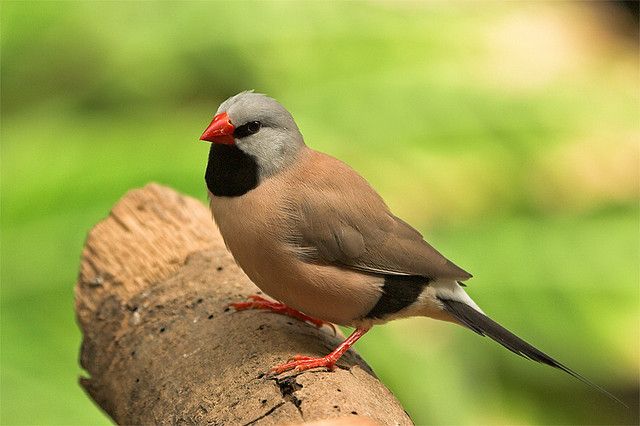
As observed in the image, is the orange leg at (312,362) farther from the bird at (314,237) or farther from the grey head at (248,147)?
the grey head at (248,147)

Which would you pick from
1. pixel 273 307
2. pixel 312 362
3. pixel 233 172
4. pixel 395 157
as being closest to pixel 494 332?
pixel 312 362

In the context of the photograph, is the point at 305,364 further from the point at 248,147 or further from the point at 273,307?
the point at 248,147

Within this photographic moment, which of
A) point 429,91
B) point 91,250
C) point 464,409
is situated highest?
point 429,91

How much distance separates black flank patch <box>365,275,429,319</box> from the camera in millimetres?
2342

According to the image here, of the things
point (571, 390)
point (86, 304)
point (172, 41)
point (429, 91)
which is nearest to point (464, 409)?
point (571, 390)

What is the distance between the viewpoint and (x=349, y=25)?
15.2 feet

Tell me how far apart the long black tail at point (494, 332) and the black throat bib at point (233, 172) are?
0.56 meters

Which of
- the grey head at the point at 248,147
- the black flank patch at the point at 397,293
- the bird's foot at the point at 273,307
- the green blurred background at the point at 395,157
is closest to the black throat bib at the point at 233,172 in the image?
the grey head at the point at 248,147

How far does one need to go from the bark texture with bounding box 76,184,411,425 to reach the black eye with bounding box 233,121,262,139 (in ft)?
1.47

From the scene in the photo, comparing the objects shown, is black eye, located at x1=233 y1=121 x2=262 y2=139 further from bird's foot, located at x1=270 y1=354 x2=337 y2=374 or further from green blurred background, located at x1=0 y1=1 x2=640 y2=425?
green blurred background, located at x1=0 y1=1 x2=640 y2=425

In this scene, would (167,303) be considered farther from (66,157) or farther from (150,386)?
(66,157)

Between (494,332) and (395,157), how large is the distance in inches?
75.9

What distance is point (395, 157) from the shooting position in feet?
13.6

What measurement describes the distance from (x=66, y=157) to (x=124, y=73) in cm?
60
